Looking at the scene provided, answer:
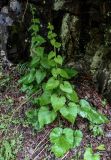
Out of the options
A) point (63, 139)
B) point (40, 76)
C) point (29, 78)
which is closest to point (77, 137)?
point (63, 139)

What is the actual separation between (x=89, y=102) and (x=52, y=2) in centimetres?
147

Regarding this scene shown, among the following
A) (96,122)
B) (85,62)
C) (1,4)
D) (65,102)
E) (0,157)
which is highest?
(1,4)

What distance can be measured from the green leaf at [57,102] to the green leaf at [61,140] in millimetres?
266

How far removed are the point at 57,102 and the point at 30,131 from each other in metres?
0.54

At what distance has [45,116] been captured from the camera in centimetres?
375

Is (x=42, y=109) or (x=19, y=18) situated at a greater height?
(x=19, y=18)

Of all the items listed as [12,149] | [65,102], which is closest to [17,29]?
[65,102]

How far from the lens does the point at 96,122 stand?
12.5ft

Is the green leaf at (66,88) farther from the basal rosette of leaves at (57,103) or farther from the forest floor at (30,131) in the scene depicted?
the forest floor at (30,131)

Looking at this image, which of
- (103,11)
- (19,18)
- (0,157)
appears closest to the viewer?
(0,157)

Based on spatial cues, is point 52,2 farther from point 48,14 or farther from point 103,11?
point 103,11

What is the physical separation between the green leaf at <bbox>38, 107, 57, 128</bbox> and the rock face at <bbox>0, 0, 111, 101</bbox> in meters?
0.86

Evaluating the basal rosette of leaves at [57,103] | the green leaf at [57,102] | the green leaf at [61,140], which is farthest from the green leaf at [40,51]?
the green leaf at [61,140]

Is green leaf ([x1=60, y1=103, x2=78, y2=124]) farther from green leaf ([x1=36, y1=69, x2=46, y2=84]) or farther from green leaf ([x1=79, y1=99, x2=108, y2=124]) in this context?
green leaf ([x1=36, y1=69, x2=46, y2=84])
